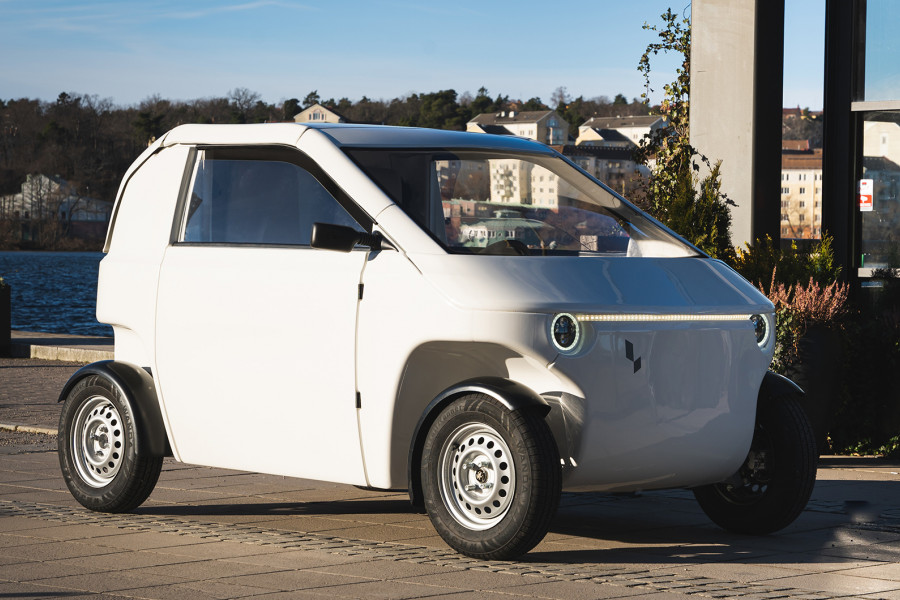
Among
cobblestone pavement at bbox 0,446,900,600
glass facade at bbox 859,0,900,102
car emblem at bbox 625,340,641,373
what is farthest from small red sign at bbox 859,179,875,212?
car emblem at bbox 625,340,641,373

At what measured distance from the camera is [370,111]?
267 feet

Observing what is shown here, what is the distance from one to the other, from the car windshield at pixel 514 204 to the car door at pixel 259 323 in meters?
0.36

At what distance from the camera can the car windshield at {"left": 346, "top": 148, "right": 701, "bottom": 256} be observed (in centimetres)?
652

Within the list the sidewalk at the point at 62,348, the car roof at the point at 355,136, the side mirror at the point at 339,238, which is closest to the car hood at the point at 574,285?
the side mirror at the point at 339,238

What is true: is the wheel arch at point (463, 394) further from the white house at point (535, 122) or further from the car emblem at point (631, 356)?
the white house at point (535, 122)

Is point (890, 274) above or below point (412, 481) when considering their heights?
above

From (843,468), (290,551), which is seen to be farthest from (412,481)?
(843,468)

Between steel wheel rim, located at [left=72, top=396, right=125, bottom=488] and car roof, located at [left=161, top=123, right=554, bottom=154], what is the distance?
4.70 feet

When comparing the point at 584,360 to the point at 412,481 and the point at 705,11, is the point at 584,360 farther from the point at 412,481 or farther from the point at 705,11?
the point at 705,11

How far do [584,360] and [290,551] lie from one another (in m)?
1.59

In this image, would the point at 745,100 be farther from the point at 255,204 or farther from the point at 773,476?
the point at 255,204

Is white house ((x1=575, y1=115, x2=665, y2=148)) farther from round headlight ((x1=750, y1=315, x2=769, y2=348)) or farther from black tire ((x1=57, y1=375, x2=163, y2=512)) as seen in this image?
round headlight ((x1=750, y1=315, x2=769, y2=348))

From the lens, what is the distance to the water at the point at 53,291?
57.0 meters

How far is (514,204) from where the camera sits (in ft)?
22.2
